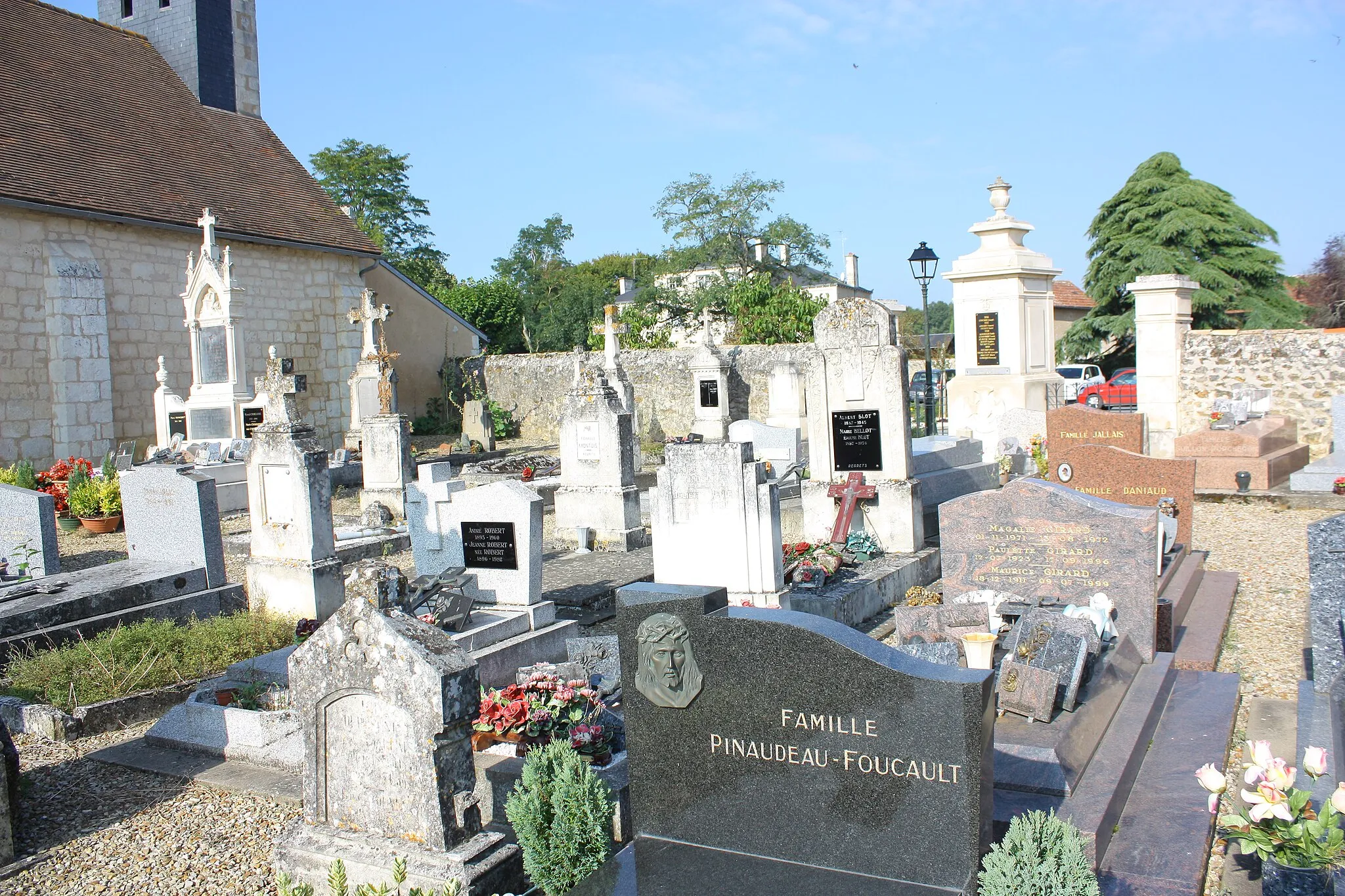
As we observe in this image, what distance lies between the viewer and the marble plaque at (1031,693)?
4871 millimetres

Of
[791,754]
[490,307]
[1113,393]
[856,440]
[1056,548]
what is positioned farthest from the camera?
[490,307]

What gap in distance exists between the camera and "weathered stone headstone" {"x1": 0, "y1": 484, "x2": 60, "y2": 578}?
28.5ft

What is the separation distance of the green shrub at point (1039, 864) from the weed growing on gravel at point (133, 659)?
5519 millimetres

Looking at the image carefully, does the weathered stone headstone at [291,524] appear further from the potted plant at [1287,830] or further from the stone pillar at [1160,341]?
the stone pillar at [1160,341]

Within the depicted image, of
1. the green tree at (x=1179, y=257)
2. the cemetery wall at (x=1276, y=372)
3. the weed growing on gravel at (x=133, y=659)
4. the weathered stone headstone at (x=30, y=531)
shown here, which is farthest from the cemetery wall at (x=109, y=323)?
the green tree at (x=1179, y=257)

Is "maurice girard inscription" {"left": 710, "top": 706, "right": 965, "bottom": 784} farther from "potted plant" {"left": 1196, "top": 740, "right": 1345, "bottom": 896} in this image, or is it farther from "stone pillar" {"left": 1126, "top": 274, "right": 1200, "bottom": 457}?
"stone pillar" {"left": 1126, "top": 274, "right": 1200, "bottom": 457}

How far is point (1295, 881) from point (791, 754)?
1.82 m

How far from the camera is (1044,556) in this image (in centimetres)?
670

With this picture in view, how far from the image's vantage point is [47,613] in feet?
23.3

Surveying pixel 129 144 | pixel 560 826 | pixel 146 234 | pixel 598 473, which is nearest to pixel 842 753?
pixel 560 826

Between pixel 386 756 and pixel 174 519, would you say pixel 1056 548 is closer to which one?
pixel 386 756

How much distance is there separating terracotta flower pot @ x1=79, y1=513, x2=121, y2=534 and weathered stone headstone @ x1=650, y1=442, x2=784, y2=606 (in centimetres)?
856

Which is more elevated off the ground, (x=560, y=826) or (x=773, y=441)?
(x=773, y=441)

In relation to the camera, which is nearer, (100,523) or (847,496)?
(847,496)
